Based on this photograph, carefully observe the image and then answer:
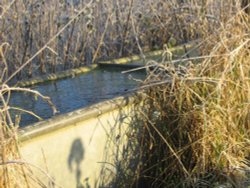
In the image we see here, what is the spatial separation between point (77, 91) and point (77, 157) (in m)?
1.23

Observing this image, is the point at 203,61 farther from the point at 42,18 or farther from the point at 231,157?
the point at 42,18

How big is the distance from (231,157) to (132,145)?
689 mm

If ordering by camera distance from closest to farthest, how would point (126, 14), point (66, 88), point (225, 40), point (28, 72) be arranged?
point (225, 40) < point (66, 88) < point (28, 72) < point (126, 14)

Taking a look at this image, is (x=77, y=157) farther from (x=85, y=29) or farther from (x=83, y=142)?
(x=85, y=29)

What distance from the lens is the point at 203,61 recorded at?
12.2 feet

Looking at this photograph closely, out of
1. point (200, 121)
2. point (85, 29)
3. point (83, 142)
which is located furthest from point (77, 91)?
point (85, 29)

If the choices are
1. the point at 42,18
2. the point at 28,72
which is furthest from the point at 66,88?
the point at 42,18

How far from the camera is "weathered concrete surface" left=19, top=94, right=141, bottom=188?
121 inches

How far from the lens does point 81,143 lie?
3328mm

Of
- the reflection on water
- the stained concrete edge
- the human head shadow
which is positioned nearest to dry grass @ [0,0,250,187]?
the stained concrete edge

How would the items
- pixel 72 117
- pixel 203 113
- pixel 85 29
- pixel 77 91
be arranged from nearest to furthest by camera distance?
pixel 72 117
pixel 203 113
pixel 77 91
pixel 85 29

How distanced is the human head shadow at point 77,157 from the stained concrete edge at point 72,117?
144mm

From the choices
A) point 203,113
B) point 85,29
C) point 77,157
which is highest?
point 85,29

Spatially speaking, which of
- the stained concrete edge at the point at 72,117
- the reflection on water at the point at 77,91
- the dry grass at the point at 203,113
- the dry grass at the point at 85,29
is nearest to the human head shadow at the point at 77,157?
the stained concrete edge at the point at 72,117
